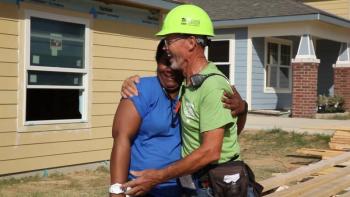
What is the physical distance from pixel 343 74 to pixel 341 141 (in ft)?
31.0

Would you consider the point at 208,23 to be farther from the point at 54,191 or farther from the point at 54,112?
the point at 54,112

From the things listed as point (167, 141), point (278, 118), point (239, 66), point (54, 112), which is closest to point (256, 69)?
point (239, 66)

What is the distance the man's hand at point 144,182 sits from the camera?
245cm

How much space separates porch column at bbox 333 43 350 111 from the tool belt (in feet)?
57.0

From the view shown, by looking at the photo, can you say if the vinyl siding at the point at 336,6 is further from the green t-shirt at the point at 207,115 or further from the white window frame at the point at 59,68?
the green t-shirt at the point at 207,115

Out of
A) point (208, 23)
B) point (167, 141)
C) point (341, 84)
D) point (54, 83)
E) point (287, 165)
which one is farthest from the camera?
point (341, 84)

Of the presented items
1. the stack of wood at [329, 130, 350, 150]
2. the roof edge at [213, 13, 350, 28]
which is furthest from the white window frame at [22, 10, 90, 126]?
the roof edge at [213, 13, 350, 28]

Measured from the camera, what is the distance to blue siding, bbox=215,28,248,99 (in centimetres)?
1778

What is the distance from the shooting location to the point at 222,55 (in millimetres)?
18406

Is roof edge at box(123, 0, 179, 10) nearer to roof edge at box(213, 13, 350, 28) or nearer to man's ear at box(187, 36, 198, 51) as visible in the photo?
man's ear at box(187, 36, 198, 51)

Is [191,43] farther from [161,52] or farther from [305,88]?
[305,88]

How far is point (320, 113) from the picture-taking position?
58.9 feet

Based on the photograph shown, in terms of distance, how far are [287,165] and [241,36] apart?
28.7 feet

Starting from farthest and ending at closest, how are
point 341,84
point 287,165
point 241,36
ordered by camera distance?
point 341,84, point 241,36, point 287,165
